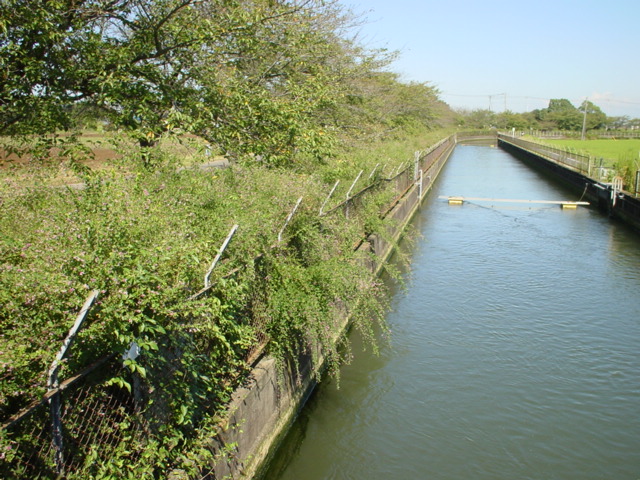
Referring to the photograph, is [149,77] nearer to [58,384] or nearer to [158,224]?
[158,224]

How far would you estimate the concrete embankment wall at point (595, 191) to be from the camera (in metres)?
19.4

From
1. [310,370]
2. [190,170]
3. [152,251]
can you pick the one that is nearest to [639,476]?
[310,370]

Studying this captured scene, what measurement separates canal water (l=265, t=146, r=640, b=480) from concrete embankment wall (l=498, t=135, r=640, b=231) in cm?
571

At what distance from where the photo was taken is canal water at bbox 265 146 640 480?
6.11m

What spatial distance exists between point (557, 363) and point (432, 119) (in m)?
54.1

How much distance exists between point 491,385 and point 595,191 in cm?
1986

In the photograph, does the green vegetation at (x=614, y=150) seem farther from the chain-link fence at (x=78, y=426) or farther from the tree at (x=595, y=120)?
the tree at (x=595, y=120)

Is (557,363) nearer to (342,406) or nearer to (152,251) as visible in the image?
(342,406)

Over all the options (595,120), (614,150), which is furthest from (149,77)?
(595,120)

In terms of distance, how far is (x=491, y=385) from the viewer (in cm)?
769

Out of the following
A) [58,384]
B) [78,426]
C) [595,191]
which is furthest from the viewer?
[595,191]

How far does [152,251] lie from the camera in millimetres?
3811

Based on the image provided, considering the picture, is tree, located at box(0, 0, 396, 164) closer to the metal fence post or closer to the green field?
the metal fence post

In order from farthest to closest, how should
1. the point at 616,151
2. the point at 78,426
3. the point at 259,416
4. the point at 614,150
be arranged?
the point at 614,150
the point at 616,151
the point at 259,416
the point at 78,426
